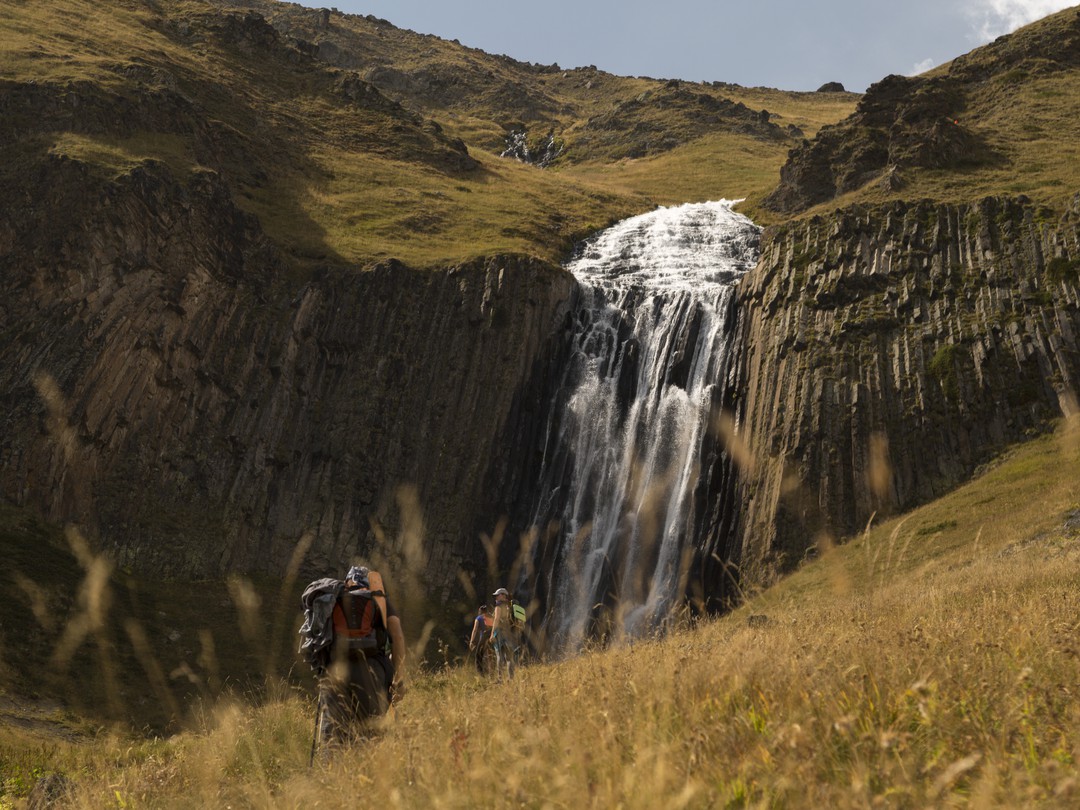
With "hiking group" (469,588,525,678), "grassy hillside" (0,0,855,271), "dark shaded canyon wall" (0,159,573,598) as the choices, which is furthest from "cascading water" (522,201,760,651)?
"hiking group" (469,588,525,678)

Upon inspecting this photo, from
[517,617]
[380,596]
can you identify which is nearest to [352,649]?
[380,596]

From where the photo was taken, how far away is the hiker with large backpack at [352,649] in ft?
A: 24.7

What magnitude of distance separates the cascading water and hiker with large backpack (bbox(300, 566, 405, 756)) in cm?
2360

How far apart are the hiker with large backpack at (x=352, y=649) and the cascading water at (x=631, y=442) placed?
23.6 metres

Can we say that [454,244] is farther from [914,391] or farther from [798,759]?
[798,759]

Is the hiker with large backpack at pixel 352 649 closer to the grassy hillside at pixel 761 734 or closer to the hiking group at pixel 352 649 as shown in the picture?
the hiking group at pixel 352 649

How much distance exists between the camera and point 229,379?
40688 millimetres

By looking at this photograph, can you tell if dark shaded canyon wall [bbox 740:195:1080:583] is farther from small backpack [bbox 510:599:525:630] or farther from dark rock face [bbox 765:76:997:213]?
small backpack [bbox 510:599:525:630]

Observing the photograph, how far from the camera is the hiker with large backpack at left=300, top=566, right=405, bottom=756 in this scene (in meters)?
7.52

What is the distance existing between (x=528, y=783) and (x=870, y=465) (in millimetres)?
31182

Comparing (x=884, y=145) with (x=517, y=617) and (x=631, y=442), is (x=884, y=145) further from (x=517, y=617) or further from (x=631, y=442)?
(x=517, y=617)

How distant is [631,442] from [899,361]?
470 inches

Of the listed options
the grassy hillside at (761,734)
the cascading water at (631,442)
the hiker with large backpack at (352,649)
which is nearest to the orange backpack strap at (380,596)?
the hiker with large backpack at (352,649)

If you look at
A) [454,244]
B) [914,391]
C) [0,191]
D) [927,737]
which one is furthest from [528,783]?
[454,244]
